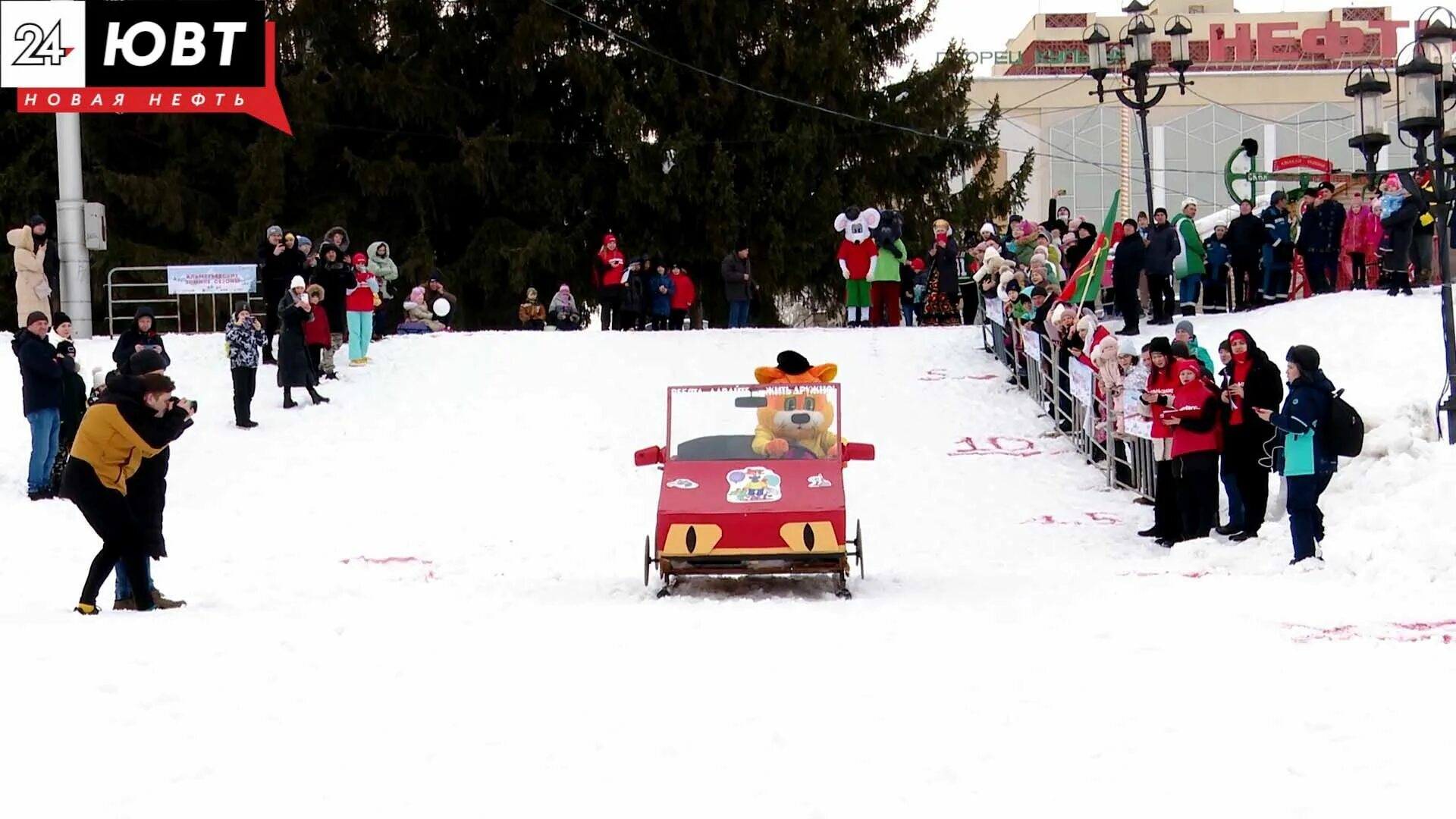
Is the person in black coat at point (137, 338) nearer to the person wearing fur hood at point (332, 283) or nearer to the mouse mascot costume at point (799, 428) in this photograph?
the person wearing fur hood at point (332, 283)

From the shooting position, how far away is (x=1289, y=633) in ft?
30.8

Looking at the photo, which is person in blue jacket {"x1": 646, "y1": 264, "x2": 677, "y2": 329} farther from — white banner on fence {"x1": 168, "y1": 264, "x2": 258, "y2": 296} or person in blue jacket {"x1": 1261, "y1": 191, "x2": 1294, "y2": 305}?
person in blue jacket {"x1": 1261, "y1": 191, "x2": 1294, "y2": 305}

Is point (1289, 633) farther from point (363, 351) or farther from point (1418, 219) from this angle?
point (363, 351)

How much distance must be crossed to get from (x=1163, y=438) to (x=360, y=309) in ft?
40.6

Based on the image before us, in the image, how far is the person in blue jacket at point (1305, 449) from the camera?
12383 mm

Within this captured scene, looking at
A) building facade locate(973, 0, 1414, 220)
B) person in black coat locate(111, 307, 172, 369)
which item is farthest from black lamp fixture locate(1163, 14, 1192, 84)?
building facade locate(973, 0, 1414, 220)

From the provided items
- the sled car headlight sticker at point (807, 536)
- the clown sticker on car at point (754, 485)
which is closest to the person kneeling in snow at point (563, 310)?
the clown sticker on car at point (754, 485)

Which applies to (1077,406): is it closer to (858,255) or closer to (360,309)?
(858,255)

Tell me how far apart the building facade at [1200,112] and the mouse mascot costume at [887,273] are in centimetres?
4435

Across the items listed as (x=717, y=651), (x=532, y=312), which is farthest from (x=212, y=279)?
(x=717, y=651)

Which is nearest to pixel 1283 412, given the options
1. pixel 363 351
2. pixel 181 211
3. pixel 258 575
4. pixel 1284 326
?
pixel 258 575

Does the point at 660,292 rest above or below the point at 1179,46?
below

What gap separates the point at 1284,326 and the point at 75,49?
18.6 metres

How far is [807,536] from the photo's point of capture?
37.7ft
